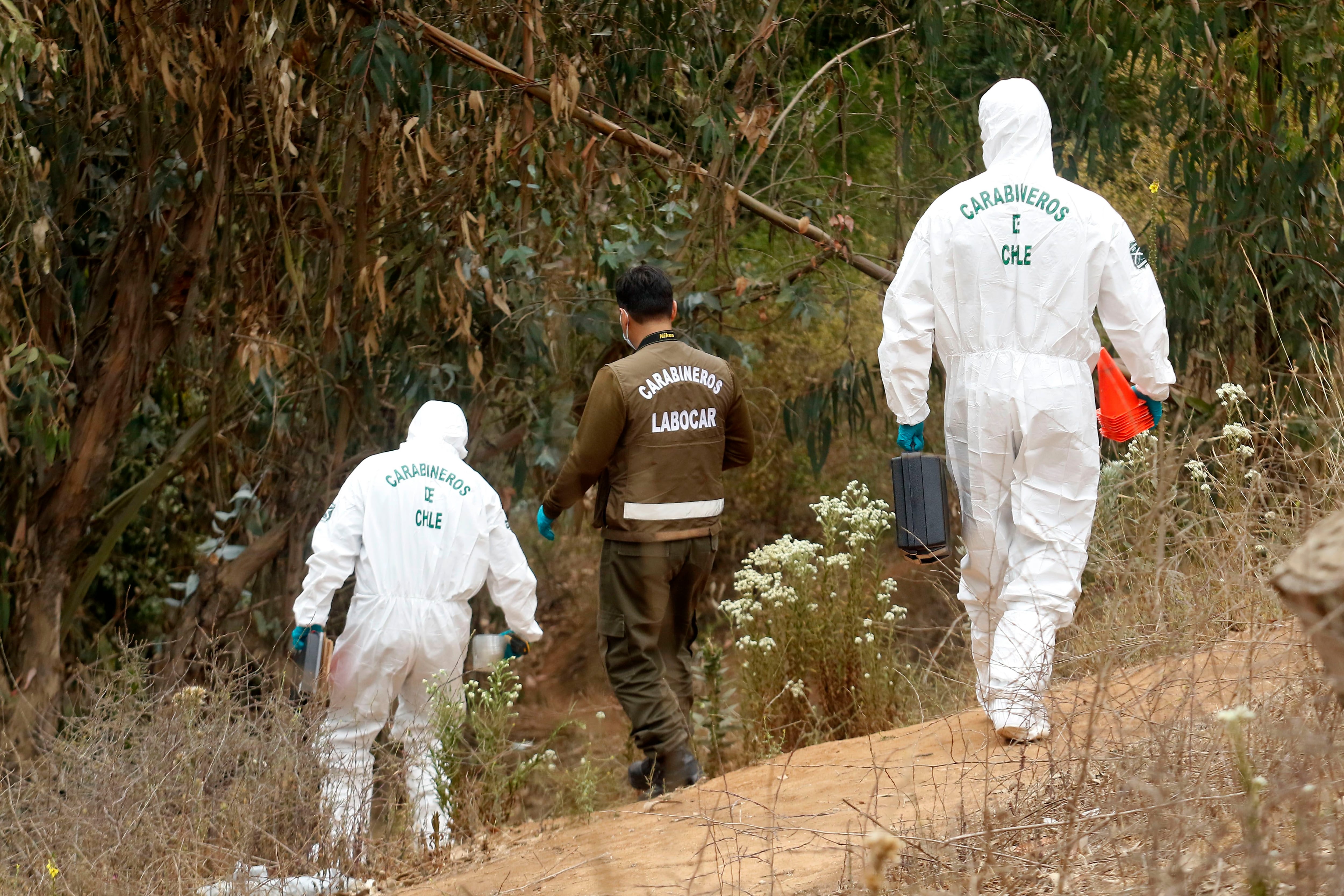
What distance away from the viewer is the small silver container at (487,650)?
5234 millimetres

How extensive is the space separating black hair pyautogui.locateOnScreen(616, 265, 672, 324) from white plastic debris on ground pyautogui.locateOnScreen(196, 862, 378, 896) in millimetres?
2039

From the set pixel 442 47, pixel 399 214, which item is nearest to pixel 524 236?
pixel 399 214

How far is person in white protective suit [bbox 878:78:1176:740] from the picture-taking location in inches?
165

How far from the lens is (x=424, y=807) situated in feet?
16.1

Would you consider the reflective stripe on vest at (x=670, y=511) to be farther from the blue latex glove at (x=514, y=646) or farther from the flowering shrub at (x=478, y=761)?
the blue latex glove at (x=514, y=646)

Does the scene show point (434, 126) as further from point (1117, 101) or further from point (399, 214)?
point (1117, 101)

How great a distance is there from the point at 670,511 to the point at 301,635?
4.65ft

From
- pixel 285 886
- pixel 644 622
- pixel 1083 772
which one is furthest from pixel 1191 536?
pixel 285 886

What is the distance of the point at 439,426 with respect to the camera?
5.34 m

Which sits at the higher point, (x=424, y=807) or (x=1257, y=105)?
(x=1257, y=105)

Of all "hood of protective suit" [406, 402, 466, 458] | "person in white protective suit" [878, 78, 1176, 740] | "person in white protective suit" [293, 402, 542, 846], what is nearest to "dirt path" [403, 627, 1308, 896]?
"person in white protective suit" [878, 78, 1176, 740]

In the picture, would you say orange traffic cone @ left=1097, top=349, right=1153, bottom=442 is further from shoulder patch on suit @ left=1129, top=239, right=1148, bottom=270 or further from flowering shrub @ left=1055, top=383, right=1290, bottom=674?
shoulder patch on suit @ left=1129, top=239, right=1148, bottom=270

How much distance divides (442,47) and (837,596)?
280 centimetres

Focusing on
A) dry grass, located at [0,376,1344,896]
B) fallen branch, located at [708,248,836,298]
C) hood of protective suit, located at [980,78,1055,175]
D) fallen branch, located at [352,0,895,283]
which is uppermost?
fallen branch, located at [352,0,895,283]
